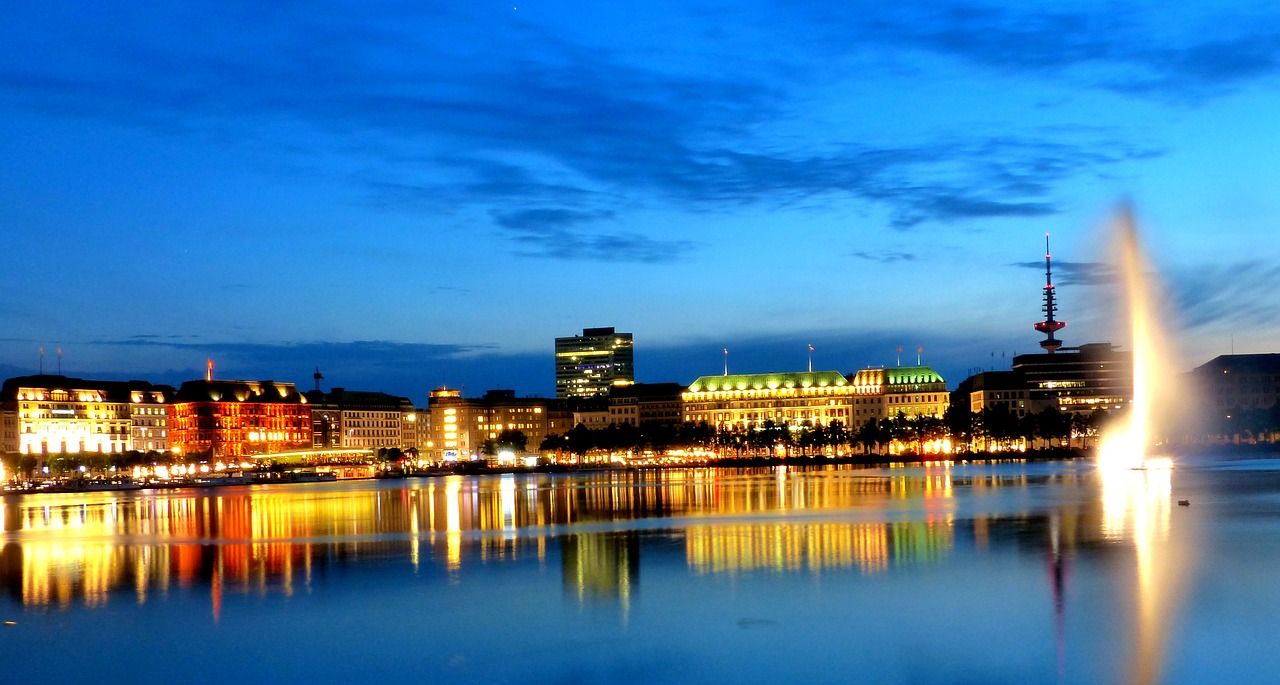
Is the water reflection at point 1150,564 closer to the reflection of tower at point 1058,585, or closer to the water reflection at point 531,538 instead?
the water reflection at point 531,538

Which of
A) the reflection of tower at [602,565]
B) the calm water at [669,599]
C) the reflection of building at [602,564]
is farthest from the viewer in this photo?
the reflection of building at [602,564]

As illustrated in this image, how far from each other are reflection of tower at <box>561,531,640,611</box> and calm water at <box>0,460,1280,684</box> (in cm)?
18

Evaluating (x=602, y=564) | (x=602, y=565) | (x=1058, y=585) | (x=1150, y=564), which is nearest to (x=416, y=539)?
(x=602, y=564)

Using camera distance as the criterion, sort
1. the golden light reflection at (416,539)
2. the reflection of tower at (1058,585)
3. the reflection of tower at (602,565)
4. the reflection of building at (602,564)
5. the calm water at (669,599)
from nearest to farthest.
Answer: the calm water at (669,599), the reflection of tower at (1058,585), the reflection of tower at (602,565), the reflection of building at (602,564), the golden light reflection at (416,539)

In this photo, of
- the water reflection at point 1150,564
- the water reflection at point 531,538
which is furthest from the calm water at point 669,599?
the water reflection at point 531,538

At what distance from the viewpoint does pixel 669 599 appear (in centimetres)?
3578

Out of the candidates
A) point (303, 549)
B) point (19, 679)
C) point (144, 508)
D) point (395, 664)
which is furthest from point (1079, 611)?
point (144, 508)

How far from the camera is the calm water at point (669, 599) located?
2762 cm

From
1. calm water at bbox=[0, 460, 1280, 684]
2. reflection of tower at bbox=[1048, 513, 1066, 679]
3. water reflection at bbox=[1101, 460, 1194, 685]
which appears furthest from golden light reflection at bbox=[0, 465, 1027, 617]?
water reflection at bbox=[1101, 460, 1194, 685]

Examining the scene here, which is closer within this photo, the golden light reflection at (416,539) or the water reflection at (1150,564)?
the water reflection at (1150,564)

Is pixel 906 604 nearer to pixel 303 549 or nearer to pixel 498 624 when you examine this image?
pixel 498 624

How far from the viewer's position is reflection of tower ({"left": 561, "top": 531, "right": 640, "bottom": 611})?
38.0m

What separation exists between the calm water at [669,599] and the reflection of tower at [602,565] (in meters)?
0.18

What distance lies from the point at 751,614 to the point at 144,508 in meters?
69.5
